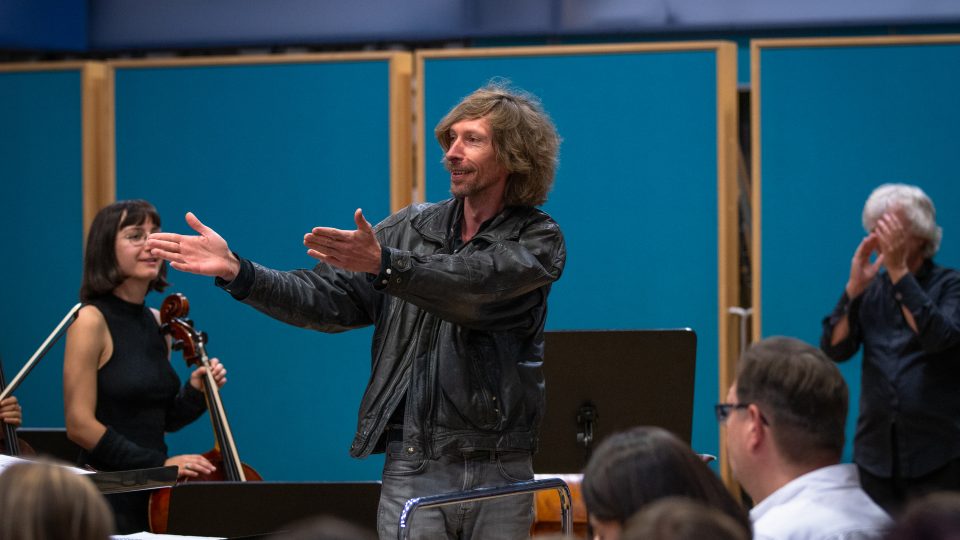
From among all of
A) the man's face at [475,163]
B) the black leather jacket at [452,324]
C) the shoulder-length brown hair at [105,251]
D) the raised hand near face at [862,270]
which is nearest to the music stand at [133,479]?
the black leather jacket at [452,324]

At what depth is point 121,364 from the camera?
156 inches

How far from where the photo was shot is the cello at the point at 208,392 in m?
3.99

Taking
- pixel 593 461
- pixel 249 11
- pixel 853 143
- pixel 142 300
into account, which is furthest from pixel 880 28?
pixel 593 461

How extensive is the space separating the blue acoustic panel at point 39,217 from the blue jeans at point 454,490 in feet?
9.58

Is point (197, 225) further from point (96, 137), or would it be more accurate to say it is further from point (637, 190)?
point (96, 137)

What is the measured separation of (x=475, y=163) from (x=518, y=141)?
12 cm

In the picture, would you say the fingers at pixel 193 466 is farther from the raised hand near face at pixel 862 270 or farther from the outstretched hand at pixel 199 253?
the raised hand near face at pixel 862 270

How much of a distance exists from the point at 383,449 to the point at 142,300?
1651 millimetres

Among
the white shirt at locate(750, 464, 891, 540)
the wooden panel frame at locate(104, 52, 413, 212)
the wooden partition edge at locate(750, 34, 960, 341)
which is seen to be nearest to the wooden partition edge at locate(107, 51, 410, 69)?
the wooden panel frame at locate(104, 52, 413, 212)

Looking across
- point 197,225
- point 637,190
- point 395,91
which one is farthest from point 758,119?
point 197,225

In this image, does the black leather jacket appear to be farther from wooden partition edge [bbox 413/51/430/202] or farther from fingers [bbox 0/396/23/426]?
wooden partition edge [bbox 413/51/430/202]

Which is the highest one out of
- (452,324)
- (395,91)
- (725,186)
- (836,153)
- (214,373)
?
(395,91)

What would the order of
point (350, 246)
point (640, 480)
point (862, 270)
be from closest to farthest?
point (640, 480), point (350, 246), point (862, 270)

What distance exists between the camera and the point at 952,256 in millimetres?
4840
